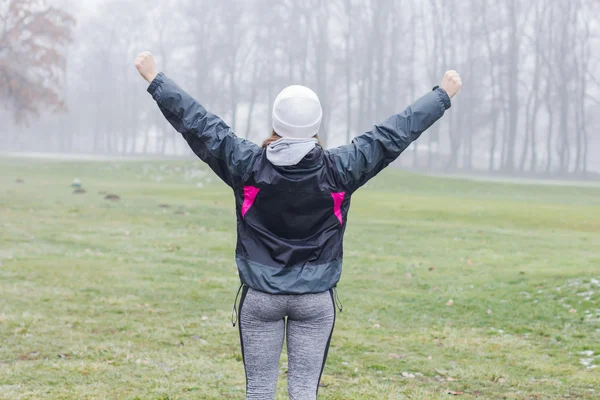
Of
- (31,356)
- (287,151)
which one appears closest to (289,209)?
(287,151)

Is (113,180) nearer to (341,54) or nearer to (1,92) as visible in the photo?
(1,92)

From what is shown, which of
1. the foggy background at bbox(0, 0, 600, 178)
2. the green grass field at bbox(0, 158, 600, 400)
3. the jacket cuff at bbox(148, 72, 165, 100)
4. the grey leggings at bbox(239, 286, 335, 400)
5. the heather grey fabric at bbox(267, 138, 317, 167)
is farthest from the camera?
the foggy background at bbox(0, 0, 600, 178)

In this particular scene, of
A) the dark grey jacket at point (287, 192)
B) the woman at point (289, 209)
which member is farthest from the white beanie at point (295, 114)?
the dark grey jacket at point (287, 192)

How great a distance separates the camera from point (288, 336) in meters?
3.56

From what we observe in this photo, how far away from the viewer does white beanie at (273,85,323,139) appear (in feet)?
11.1

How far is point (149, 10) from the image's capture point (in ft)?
244

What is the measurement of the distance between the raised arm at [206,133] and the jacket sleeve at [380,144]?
0.41 metres

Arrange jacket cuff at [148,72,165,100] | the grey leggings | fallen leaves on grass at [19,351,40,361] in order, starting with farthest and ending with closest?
fallen leaves on grass at [19,351,40,361]
jacket cuff at [148,72,165,100]
the grey leggings

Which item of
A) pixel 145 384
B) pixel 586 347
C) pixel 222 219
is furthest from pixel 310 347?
pixel 222 219

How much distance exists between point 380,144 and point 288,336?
3.28ft

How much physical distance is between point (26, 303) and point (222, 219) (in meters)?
11.1

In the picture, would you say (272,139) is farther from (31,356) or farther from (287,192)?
(31,356)

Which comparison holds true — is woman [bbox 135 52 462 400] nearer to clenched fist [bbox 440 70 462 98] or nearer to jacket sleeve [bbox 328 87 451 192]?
jacket sleeve [bbox 328 87 451 192]

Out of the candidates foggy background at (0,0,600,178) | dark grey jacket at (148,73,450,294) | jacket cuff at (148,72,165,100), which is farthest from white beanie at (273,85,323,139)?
foggy background at (0,0,600,178)
